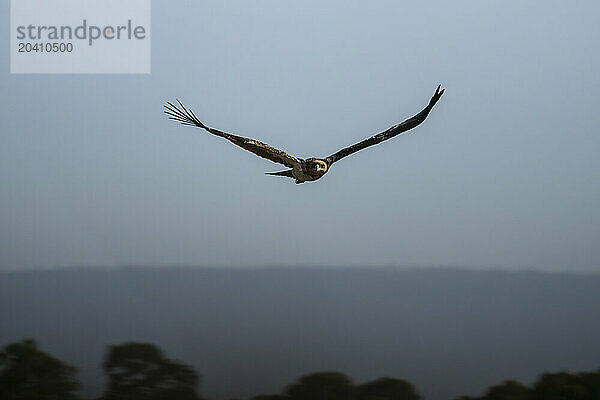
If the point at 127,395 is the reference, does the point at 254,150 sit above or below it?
above

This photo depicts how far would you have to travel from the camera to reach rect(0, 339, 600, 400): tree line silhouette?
27.8ft

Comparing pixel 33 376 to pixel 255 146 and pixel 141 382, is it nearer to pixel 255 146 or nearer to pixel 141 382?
pixel 141 382

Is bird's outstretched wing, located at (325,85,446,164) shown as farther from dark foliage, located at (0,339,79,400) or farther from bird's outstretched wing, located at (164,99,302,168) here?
dark foliage, located at (0,339,79,400)

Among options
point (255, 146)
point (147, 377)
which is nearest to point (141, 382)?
point (147, 377)

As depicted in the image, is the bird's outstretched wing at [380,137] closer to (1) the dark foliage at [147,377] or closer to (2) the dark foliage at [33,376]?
(1) the dark foliage at [147,377]

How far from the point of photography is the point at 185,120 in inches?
250

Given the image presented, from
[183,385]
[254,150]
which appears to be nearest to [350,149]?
[254,150]

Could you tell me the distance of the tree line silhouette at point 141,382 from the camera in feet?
27.8

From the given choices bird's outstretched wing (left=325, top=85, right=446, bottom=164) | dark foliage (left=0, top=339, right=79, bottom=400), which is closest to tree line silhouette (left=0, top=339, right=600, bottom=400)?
dark foliage (left=0, top=339, right=79, bottom=400)

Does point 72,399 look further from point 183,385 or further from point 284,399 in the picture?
point 284,399

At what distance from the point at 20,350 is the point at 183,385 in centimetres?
200

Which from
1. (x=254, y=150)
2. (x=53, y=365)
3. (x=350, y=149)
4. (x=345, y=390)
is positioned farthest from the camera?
(x=53, y=365)

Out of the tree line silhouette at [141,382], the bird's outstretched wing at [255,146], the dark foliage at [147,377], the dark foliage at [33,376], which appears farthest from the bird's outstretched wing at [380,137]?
the dark foliage at [33,376]

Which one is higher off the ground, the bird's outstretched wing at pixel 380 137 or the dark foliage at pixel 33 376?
the bird's outstretched wing at pixel 380 137
